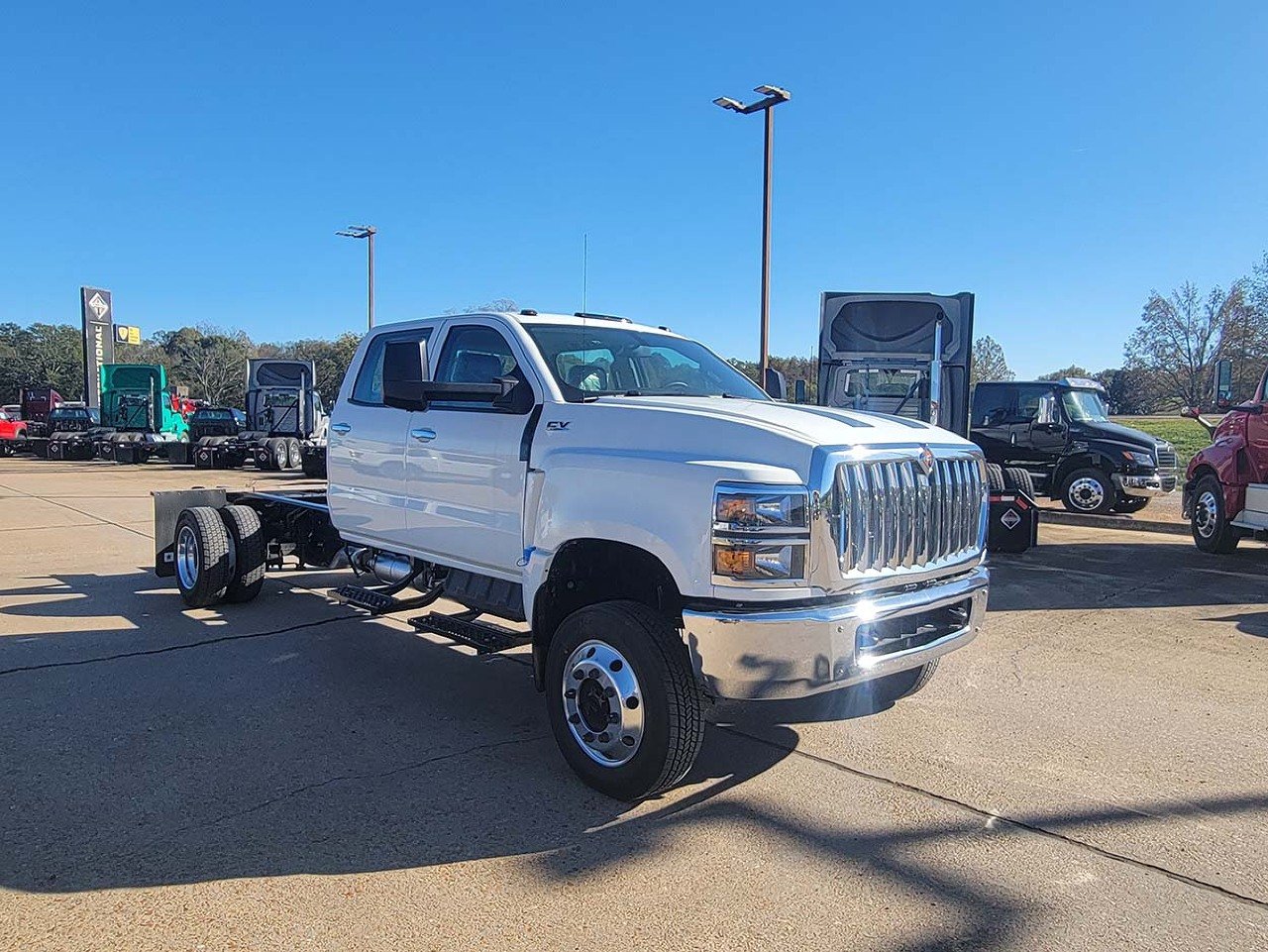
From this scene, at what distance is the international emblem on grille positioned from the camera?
415cm

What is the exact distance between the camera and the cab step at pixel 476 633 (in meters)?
4.72

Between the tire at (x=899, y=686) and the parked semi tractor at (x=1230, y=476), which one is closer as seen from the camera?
the tire at (x=899, y=686)

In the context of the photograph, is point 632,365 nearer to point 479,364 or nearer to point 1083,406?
point 479,364

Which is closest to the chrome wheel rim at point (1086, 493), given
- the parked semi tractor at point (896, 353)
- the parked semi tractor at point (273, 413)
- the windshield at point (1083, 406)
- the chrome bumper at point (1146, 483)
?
the chrome bumper at point (1146, 483)

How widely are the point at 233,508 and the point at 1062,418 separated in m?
13.3

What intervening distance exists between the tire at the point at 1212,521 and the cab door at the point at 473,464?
9.65 m

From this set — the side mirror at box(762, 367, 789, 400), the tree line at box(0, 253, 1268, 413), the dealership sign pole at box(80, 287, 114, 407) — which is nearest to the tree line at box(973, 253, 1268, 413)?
the tree line at box(0, 253, 1268, 413)

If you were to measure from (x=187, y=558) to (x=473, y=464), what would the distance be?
12.9ft

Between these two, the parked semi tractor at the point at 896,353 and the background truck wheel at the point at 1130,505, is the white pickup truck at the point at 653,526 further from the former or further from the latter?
the background truck wheel at the point at 1130,505

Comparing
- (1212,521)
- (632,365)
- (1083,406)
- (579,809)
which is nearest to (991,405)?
(1083,406)

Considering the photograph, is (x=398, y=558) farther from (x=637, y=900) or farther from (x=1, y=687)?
(x=637, y=900)

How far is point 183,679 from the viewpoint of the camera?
5.69 m

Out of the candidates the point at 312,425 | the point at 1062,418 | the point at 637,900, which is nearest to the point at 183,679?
the point at 637,900

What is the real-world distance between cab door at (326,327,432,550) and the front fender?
60.3 inches
